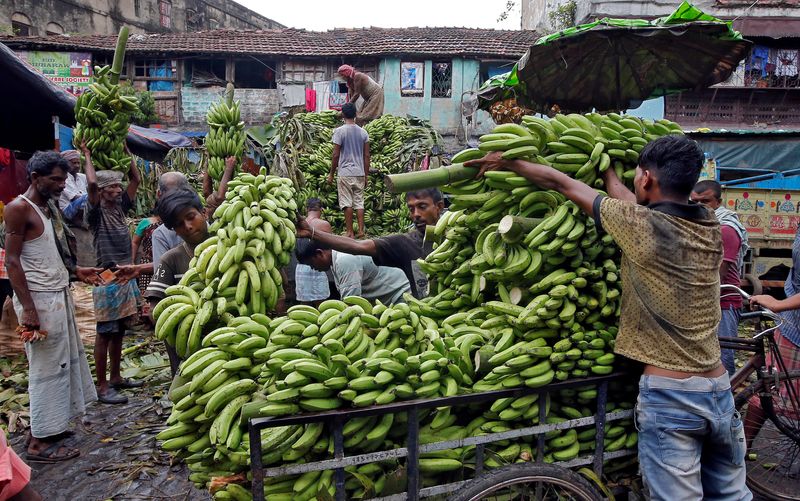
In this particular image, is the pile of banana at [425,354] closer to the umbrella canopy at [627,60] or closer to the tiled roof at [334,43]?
the umbrella canopy at [627,60]

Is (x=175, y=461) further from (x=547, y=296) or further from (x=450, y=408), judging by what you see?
(x=547, y=296)

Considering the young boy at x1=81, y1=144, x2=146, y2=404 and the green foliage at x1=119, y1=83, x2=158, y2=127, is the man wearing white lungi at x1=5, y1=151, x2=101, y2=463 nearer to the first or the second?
the young boy at x1=81, y1=144, x2=146, y2=404

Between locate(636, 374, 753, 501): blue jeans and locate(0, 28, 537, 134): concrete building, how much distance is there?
58.3ft

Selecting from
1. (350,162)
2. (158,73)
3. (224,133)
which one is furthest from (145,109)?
(224,133)

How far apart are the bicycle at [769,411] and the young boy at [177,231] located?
3.57m

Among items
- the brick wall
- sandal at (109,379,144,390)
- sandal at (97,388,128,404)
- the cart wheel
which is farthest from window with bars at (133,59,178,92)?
the cart wheel

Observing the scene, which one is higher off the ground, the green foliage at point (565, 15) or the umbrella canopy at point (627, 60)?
the green foliage at point (565, 15)

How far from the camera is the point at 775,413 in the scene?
3.60 metres

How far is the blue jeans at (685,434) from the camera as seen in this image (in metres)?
2.12

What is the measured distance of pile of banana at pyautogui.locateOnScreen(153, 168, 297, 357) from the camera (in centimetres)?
252

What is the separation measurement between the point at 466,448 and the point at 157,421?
149 inches

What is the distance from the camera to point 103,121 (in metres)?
5.39

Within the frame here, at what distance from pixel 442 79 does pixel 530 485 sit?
61.9ft

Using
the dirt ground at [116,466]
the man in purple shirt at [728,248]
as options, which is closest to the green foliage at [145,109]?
the dirt ground at [116,466]
